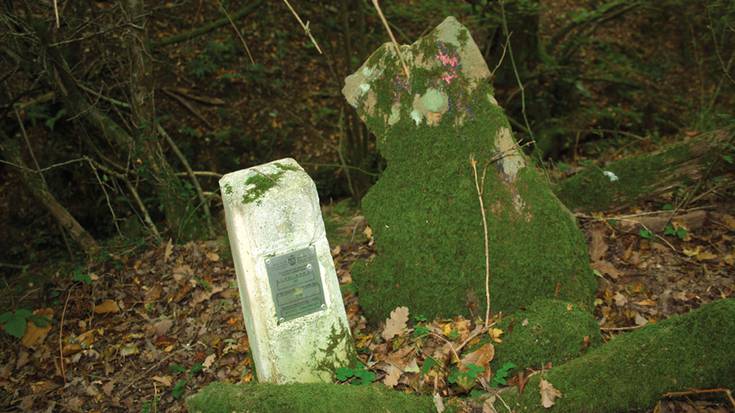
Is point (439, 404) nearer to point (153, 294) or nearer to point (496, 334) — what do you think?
point (496, 334)

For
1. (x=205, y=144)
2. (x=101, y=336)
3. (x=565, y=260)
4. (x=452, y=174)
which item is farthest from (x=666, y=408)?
(x=205, y=144)

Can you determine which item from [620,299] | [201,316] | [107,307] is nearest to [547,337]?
[620,299]

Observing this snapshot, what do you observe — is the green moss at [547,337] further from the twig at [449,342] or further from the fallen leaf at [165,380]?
the fallen leaf at [165,380]

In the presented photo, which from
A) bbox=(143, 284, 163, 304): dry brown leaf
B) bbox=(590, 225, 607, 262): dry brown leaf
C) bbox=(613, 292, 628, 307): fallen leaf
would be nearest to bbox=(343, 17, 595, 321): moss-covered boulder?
bbox=(613, 292, 628, 307): fallen leaf

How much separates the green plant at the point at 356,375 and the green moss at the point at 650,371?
3.01 feet

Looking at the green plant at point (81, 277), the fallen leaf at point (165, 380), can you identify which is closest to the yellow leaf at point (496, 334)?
the fallen leaf at point (165, 380)

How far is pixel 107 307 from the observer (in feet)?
18.3

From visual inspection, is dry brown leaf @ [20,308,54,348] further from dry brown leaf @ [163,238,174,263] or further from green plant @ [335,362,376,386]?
green plant @ [335,362,376,386]

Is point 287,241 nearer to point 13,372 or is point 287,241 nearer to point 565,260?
point 565,260

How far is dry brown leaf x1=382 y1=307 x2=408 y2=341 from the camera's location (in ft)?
13.7

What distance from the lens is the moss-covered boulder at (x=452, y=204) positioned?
4.30 m

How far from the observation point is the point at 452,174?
173 inches

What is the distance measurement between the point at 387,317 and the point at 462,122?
155 cm

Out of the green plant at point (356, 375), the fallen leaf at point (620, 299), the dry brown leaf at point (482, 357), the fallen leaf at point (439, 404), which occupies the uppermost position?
the fallen leaf at point (439, 404)
